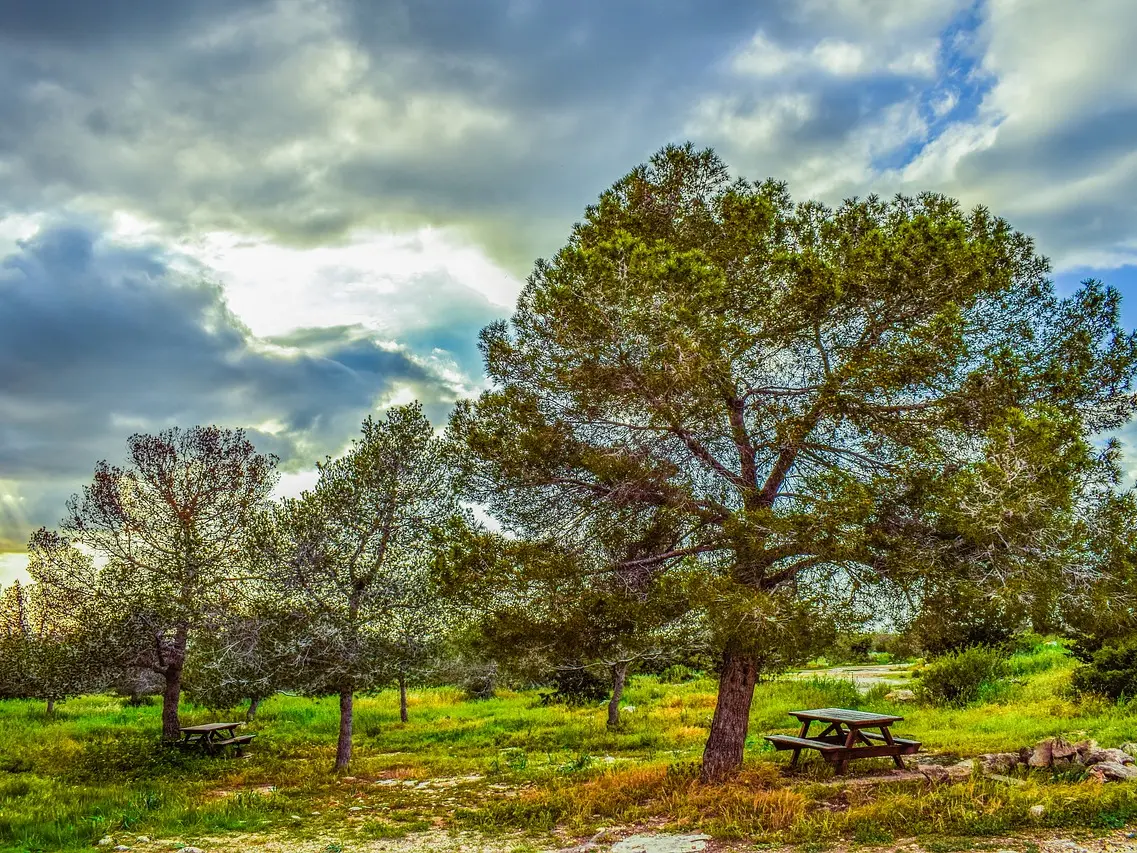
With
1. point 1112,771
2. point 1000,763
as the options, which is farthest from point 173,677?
point 1112,771

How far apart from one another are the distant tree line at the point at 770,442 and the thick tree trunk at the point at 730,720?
32mm

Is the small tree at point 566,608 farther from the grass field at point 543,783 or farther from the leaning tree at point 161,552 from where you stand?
the leaning tree at point 161,552

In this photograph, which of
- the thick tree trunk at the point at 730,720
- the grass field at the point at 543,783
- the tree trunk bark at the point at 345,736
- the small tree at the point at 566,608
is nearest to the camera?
the grass field at the point at 543,783

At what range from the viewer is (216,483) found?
21.3 metres

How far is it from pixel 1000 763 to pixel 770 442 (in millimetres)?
5886

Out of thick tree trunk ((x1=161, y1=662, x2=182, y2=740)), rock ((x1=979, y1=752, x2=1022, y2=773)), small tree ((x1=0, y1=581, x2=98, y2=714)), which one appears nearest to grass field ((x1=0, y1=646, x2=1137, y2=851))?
rock ((x1=979, y1=752, x2=1022, y2=773))

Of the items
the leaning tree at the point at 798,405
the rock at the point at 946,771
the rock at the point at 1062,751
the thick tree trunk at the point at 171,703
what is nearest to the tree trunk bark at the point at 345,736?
the thick tree trunk at the point at 171,703

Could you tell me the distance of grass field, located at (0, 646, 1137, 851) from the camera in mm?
9062

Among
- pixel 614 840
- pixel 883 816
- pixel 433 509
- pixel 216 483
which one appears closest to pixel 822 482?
pixel 883 816

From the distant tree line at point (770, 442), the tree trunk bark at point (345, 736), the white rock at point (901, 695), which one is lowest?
the white rock at point (901, 695)

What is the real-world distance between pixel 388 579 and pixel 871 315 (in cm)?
1170

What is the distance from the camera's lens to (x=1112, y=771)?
9734 millimetres

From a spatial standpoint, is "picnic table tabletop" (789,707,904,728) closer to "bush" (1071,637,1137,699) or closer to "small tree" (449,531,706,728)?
"small tree" (449,531,706,728)

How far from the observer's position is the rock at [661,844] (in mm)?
8445
